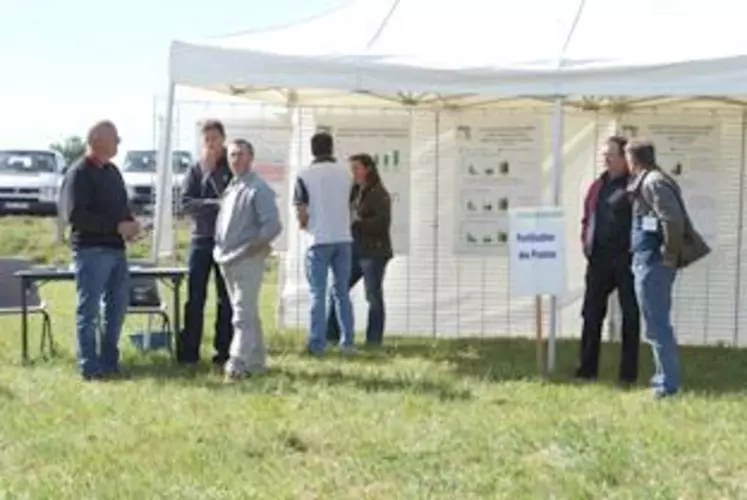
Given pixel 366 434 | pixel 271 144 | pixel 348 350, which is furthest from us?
pixel 271 144

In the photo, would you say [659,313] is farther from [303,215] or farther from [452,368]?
[303,215]

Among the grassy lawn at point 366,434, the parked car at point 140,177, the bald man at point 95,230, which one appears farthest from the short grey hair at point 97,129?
the parked car at point 140,177

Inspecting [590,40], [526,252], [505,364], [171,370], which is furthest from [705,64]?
[171,370]

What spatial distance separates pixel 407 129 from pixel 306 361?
2850 millimetres

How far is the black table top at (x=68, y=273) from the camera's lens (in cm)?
902

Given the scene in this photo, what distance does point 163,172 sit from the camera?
9.84 meters

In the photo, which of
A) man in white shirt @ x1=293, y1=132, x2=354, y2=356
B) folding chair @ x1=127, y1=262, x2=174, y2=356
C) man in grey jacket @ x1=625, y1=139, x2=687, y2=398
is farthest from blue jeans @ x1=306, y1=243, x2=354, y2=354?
man in grey jacket @ x1=625, y1=139, x2=687, y2=398

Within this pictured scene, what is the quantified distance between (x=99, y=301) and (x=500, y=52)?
304cm

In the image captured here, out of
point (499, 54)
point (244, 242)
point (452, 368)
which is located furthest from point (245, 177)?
point (452, 368)

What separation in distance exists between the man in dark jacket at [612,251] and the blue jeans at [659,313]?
54cm

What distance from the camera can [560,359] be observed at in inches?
395

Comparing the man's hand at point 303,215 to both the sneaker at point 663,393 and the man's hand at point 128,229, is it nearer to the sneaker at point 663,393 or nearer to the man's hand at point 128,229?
the man's hand at point 128,229

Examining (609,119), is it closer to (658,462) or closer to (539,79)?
(539,79)

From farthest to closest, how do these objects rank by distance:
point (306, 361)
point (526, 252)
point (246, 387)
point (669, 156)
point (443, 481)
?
point (669, 156), point (306, 361), point (526, 252), point (246, 387), point (443, 481)
